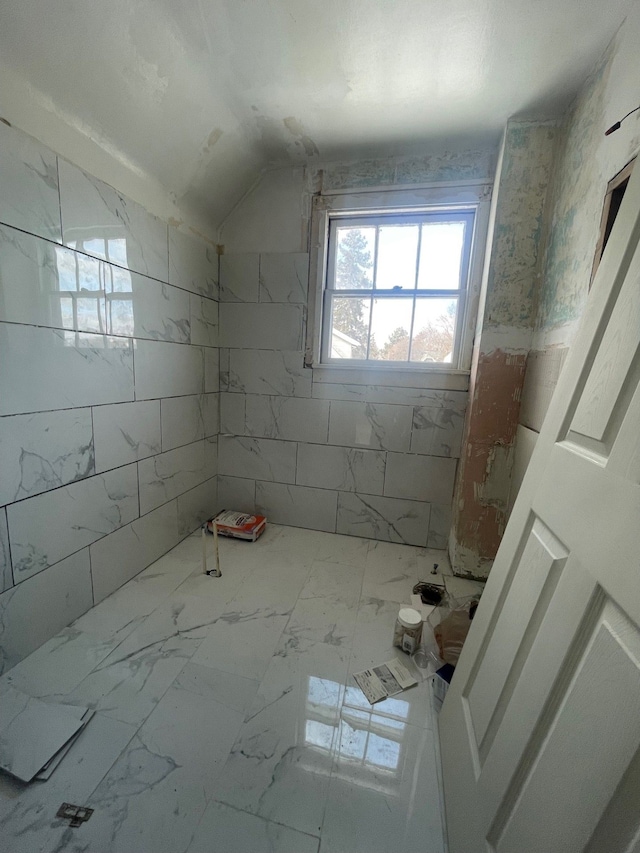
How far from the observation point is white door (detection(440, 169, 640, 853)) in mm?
517

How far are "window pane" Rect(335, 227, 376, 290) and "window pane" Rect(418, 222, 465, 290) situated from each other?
1.10 feet

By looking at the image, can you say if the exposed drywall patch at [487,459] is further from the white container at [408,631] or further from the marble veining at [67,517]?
the marble veining at [67,517]

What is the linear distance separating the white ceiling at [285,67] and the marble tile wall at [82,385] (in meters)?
0.28

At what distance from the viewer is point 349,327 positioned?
231cm

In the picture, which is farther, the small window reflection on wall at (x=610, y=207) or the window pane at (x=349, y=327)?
the window pane at (x=349, y=327)

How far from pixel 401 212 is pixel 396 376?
3.36ft

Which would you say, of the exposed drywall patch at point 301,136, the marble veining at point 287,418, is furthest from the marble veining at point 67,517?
the exposed drywall patch at point 301,136

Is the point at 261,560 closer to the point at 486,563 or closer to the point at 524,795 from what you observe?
the point at 486,563

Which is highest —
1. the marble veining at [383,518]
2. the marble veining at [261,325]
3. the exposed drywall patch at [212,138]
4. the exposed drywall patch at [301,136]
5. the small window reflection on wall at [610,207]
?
the exposed drywall patch at [301,136]

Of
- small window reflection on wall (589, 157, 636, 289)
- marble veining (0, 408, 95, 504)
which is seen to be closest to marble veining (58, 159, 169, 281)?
marble veining (0, 408, 95, 504)

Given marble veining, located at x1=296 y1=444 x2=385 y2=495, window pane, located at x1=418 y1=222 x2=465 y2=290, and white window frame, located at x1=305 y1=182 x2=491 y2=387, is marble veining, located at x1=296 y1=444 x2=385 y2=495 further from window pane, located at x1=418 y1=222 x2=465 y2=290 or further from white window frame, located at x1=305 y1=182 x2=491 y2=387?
window pane, located at x1=418 y1=222 x2=465 y2=290

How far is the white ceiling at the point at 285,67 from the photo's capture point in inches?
46.6

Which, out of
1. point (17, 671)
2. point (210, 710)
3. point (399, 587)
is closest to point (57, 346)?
point (17, 671)

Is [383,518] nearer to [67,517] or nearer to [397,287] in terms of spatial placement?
[397,287]
